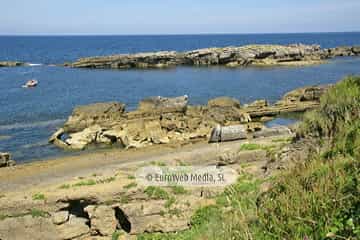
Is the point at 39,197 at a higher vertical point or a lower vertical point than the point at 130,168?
higher

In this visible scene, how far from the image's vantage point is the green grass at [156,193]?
14223mm

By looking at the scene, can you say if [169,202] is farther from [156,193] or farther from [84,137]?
[84,137]

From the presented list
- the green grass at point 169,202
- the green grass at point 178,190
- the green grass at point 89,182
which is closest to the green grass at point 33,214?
the green grass at point 89,182

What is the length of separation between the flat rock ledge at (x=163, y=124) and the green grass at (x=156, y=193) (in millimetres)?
13881

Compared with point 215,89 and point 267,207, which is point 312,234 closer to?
point 267,207

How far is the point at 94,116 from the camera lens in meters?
35.2

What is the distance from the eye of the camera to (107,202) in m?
14.6

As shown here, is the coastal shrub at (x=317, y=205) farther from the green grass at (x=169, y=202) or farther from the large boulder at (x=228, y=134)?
the large boulder at (x=228, y=134)

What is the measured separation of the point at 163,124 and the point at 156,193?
60.8ft

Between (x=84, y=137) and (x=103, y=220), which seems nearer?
(x=103, y=220)

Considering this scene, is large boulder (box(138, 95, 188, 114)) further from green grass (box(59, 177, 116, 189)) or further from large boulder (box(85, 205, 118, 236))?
large boulder (box(85, 205, 118, 236))

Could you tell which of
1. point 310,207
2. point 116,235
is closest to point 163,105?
point 116,235

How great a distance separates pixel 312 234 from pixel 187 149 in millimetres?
21689

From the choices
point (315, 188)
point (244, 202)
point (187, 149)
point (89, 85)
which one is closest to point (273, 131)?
point (187, 149)
